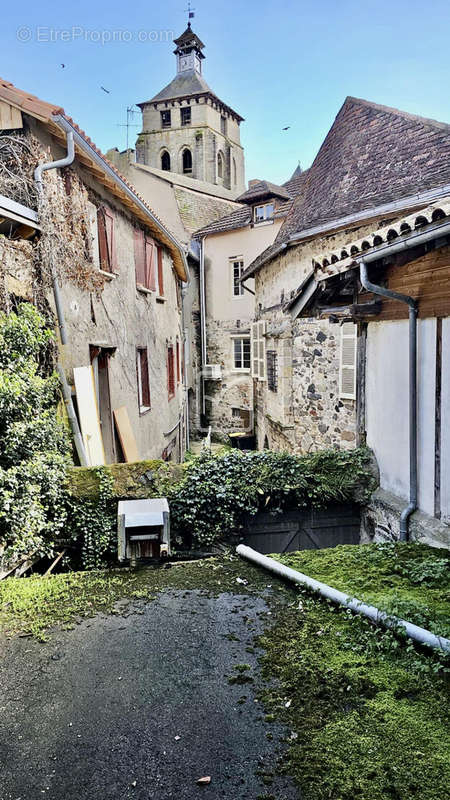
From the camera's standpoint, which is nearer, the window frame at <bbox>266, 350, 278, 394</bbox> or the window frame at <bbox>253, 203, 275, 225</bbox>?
the window frame at <bbox>266, 350, 278, 394</bbox>

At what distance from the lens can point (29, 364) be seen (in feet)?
16.9

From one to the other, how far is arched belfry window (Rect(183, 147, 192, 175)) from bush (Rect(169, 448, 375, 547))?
1651 inches

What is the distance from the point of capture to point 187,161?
143 ft

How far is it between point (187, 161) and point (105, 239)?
39.4 m

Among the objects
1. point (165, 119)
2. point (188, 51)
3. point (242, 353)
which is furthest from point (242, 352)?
point (188, 51)

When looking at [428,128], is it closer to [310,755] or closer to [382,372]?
[382,372]

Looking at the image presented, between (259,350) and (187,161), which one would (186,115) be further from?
(259,350)

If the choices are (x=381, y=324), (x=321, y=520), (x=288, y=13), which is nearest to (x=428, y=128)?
(x=288, y=13)

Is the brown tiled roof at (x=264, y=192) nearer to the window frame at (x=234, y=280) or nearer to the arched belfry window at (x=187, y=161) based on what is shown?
the window frame at (x=234, y=280)

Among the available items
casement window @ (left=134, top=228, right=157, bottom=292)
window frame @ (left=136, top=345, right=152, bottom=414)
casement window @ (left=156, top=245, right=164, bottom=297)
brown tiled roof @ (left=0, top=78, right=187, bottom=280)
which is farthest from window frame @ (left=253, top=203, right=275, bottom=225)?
brown tiled roof @ (left=0, top=78, right=187, bottom=280)

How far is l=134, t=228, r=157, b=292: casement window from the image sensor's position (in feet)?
33.7

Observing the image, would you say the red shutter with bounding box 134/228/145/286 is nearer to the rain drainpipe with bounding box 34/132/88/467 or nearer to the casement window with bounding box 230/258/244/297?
the rain drainpipe with bounding box 34/132/88/467

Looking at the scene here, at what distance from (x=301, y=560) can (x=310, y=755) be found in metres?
2.27

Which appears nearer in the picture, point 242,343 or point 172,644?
point 172,644
